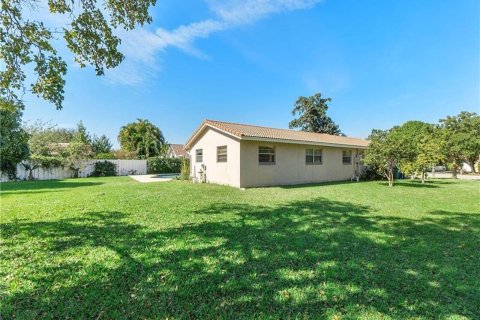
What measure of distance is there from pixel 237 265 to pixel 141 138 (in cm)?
3750

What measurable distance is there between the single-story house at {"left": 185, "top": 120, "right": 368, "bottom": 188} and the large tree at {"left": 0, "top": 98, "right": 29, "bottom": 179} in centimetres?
1083

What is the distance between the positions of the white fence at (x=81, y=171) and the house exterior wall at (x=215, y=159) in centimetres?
1188

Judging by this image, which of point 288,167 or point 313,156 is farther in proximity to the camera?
point 313,156

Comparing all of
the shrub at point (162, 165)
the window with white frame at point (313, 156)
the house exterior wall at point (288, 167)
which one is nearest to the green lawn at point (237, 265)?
→ the house exterior wall at point (288, 167)

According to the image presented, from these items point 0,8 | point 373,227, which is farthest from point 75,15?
point 373,227

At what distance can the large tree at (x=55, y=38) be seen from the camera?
4.85 metres

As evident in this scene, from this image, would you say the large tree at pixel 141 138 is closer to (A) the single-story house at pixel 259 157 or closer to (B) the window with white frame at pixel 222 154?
(A) the single-story house at pixel 259 157

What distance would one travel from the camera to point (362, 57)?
1528 centimetres

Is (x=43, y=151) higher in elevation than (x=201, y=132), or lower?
lower

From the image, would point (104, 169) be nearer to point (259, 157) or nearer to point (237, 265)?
point (259, 157)

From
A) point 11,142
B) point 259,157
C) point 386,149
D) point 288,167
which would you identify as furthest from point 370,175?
point 11,142

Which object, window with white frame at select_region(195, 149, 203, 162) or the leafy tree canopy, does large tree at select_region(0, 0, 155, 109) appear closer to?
window with white frame at select_region(195, 149, 203, 162)

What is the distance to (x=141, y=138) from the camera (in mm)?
37344

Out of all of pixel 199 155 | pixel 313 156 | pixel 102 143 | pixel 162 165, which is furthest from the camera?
pixel 102 143
